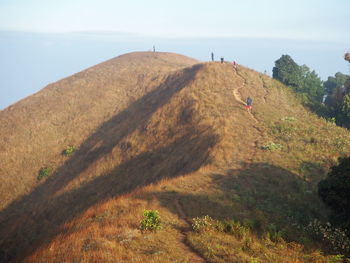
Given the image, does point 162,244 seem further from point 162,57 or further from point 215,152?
point 162,57

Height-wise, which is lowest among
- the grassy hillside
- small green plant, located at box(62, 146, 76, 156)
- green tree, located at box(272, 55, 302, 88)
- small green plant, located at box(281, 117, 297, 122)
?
small green plant, located at box(62, 146, 76, 156)

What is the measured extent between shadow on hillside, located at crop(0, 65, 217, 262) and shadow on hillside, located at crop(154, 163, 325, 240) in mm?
5348

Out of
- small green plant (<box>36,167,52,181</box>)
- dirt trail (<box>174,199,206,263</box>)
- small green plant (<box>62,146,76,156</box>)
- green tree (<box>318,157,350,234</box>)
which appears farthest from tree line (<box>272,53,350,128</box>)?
small green plant (<box>36,167,52,181</box>)

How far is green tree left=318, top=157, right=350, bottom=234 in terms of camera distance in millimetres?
14952

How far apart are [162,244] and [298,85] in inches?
2252

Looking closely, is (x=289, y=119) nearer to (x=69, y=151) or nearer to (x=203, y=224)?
(x=203, y=224)

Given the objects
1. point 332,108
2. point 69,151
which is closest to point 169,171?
point 69,151

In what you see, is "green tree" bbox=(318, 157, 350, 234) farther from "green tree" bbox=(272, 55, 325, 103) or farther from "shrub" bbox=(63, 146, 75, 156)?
"green tree" bbox=(272, 55, 325, 103)

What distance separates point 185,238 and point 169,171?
49.2 feet

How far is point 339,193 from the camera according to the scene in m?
15.5

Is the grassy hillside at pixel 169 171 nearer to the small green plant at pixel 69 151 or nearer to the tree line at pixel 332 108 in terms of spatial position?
the small green plant at pixel 69 151

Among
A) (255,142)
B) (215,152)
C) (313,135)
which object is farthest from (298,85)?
(215,152)

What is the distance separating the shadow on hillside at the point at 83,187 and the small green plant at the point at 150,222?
→ 9.92m

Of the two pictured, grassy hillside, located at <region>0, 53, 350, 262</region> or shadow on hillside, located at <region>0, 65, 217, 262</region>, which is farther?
shadow on hillside, located at <region>0, 65, 217, 262</region>
